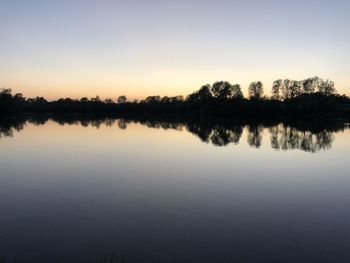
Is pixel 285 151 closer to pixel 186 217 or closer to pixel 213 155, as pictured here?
pixel 213 155

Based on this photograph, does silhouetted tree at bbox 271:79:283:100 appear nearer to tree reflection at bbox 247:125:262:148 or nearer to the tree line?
the tree line

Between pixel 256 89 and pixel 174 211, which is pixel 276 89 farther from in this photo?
pixel 174 211

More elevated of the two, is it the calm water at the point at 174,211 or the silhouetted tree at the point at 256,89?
the silhouetted tree at the point at 256,89

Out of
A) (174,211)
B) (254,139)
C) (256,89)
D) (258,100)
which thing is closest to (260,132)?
(254,139)

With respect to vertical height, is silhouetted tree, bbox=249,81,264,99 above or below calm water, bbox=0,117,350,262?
above

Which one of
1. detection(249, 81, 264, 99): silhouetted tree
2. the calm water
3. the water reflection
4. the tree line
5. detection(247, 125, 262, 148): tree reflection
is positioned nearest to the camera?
the calm water

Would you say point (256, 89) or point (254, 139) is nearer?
point (254, 139)

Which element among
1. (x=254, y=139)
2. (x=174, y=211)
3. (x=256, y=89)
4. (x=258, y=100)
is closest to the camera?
(x=174, y=211)

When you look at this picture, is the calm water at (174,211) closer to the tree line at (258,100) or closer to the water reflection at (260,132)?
the water reflection at (260,132)

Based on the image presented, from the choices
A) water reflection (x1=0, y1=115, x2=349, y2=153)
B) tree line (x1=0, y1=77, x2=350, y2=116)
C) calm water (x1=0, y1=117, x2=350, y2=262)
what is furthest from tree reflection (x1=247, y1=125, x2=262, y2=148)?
tree line (x1=0, y1=77, x2=350, y2=116)

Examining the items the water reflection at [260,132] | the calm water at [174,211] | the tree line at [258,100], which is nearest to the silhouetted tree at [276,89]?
the tree line at [258,100]

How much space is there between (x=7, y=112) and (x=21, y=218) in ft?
369

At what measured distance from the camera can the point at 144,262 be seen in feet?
27.8

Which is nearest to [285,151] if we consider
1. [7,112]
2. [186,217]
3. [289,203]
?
[289,203]
